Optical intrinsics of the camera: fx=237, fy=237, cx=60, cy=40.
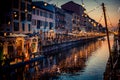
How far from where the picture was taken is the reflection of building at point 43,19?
60.3 metres

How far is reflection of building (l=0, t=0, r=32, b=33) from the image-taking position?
148 ft

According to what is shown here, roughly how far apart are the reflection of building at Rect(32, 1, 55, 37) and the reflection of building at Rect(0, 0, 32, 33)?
3097 millimetres

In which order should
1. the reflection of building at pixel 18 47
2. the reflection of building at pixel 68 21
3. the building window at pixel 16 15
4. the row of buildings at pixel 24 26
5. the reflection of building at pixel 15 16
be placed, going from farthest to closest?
1. the reflection of building at pixel 68 21
2. the building window at pixel 16 15
3. the reflection of building at pixel 15 16
4. the row of buildings at pixel 24 26
5. the reflection of building at pixel 18 47

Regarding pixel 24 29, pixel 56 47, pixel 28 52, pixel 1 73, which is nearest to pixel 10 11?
pixel 24 29

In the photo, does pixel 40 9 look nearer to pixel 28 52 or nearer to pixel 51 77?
pixel 28 52

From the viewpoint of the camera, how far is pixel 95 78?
2792cm

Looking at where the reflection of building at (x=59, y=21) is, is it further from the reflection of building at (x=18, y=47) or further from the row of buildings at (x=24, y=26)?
the reflection of building at (x=18, y=47)

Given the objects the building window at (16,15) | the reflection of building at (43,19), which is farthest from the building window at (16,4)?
the reflection of building at (43,19)

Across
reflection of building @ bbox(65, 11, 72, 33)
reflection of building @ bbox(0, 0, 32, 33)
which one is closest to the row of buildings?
reflection of building @ bbox(0, 0, 32, 33)

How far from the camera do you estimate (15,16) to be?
48656 millimetres

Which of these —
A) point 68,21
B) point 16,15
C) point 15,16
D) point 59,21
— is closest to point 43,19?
point 16,15

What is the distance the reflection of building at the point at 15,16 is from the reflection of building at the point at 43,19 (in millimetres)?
3097

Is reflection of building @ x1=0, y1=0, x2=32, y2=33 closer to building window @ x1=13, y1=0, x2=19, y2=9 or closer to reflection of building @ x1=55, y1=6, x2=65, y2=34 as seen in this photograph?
building window @ x1=13, y1=0, x2=19, y2=9

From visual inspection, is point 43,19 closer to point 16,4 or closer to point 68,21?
point 16,4
